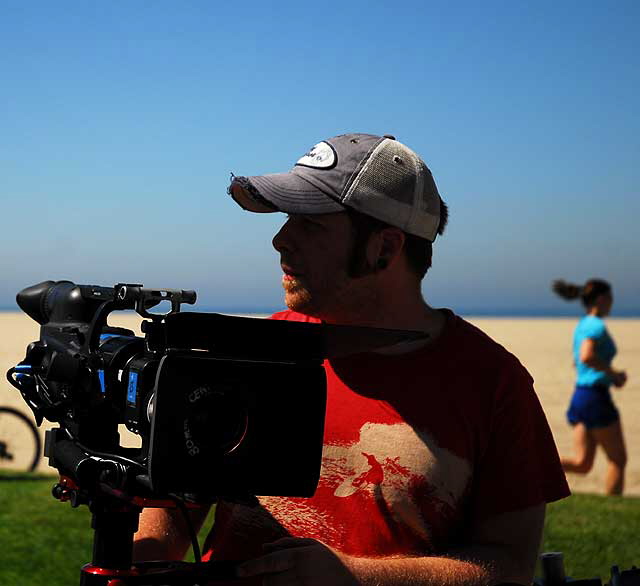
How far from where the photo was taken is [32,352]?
2.19 m

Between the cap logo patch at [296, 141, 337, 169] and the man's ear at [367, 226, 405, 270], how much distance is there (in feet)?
0.66

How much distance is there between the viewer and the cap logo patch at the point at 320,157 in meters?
2.42

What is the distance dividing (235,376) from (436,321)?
31.6 inches

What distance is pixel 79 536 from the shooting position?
21.7 ft

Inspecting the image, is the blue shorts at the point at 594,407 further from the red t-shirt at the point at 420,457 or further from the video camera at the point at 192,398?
the video camera at the point at 192,398

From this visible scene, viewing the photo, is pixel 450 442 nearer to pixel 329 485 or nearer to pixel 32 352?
pixel 329 485

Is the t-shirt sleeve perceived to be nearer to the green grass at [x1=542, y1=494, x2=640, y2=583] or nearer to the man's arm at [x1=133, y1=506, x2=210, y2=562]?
the man's arm at [x1=133, y1=506, x2=210, y2=562]

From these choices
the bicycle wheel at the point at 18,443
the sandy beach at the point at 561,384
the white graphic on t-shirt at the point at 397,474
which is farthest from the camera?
the sandy beach at the point at 561,384

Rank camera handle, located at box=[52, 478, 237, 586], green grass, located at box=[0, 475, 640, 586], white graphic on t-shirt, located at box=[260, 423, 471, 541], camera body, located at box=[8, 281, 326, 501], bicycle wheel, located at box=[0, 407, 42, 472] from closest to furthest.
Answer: camera body, located at box=[8, 281, 326, 501]
camera handle, located at box=[52, 478, 237, 586]
white graphic on t-shirt, located at box=[260, 423, 471, 541]
green grass, located at box=[0, 475, 640, 586]
bicycle wheel, located at box=[0, 407, 42, 472]

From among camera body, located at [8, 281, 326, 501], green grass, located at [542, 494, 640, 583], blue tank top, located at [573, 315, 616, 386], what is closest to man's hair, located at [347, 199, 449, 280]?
camera body, located at [8, 281, 326, 501]

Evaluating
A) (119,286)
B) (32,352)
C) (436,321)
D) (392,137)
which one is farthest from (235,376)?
(392,137)

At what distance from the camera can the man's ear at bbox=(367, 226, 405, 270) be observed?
2.38 metres

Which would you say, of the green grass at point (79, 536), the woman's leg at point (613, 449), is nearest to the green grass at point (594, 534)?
the green grass at point (79, 536)

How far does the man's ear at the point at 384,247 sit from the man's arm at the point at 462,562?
2.07 ft
